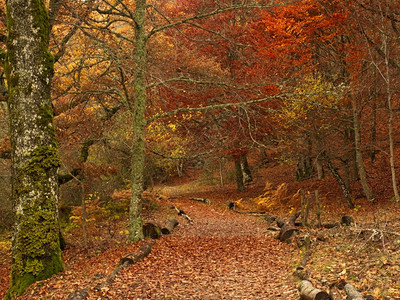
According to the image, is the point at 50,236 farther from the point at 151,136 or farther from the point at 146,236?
the point at 151,136

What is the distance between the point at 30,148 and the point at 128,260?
3.35m

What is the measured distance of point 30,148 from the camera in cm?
721

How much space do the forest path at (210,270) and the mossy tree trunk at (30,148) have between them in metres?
1.71

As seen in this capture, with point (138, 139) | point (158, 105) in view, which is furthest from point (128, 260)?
point (158, 105)

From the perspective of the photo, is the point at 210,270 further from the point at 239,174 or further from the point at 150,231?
the point at 239,174

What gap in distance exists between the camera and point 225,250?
33.6ft

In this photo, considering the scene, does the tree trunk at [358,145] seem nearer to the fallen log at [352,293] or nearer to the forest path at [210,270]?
the forest path at [210,270]

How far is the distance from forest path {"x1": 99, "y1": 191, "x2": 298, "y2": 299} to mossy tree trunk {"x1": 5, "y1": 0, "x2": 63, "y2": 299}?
171 cm

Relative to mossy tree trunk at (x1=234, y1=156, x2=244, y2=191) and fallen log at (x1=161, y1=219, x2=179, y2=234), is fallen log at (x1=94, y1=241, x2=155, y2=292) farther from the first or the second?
mossy tree trunk at (x1=234, y1=156, x2=244, y2=191)

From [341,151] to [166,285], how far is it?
11002mm

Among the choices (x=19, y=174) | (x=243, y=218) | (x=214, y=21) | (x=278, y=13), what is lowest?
(x=243, y=218)

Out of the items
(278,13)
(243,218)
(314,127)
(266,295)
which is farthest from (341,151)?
(266,295)

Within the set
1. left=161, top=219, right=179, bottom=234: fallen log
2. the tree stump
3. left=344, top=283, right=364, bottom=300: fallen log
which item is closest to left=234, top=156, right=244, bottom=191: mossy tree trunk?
left=161, top=219, right=179, bottom=234: fallen log

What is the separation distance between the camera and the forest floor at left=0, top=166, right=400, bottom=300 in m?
6.40
